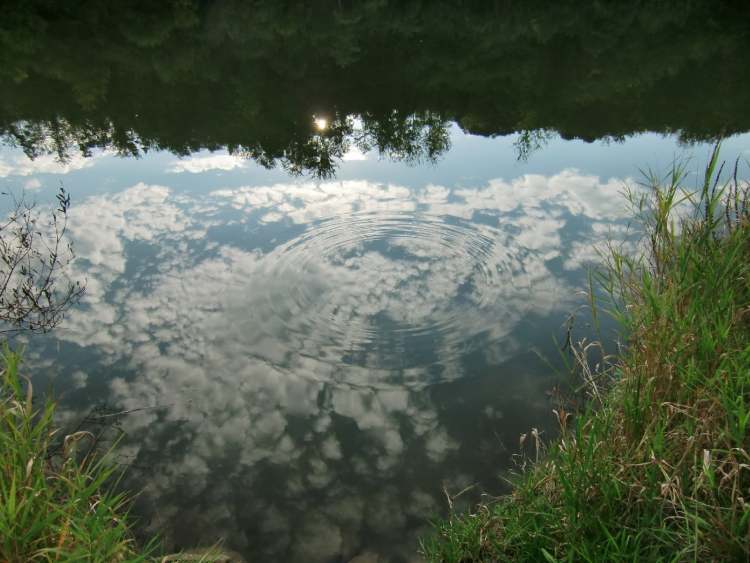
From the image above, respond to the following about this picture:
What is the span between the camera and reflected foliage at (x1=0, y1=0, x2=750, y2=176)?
510 inches

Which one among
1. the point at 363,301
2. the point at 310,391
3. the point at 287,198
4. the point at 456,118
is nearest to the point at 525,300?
the point at 363,301

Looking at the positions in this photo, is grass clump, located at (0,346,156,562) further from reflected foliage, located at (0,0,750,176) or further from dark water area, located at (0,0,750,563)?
reflected foliage, located at (0,0,750,176)

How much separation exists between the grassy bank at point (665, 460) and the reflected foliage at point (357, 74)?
8.35m

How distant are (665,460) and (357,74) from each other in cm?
1808

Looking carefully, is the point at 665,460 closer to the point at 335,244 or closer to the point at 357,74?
the point at 335,244

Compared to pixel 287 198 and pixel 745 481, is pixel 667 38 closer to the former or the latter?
pixel 287 198

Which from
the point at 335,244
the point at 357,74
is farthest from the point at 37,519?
the point at 357,74

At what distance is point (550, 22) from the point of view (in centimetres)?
2145

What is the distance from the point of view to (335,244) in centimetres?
750

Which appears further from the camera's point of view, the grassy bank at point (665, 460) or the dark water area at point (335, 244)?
the dark water area at point (335, 244)

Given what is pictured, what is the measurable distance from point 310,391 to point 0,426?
271 centimetres

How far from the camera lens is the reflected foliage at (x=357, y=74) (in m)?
13.0

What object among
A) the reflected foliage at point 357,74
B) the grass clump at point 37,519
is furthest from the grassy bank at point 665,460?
the reflected foliage at point 357,74

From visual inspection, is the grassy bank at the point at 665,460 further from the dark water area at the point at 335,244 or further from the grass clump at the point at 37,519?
the grass clump at the point at 37,519
